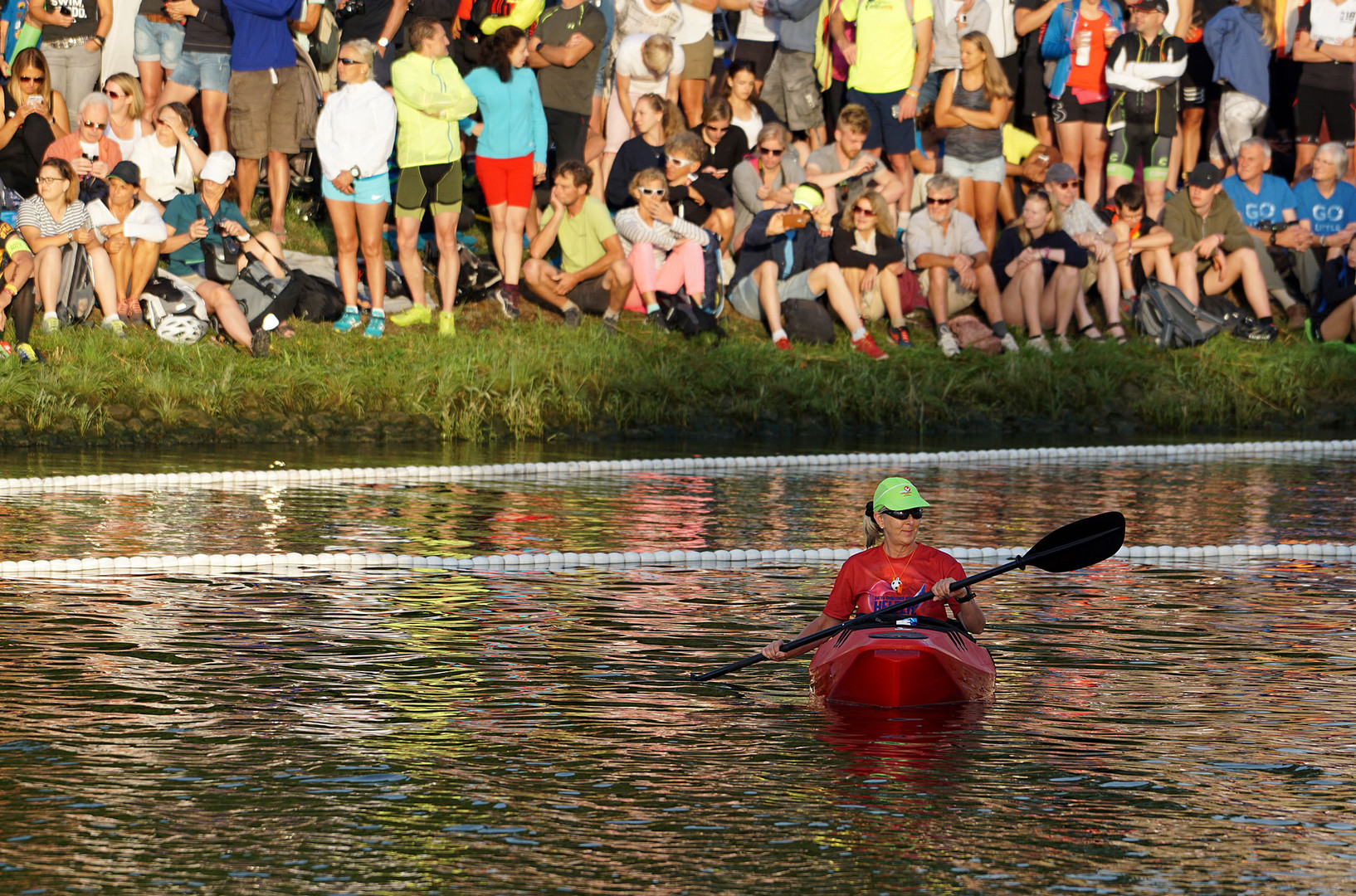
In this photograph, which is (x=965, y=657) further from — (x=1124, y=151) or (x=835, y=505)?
(x=1124, y=151)

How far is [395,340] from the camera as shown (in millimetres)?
17734

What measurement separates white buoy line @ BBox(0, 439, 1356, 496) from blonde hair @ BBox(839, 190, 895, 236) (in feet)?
8.88

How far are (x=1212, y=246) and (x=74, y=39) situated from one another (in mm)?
10715

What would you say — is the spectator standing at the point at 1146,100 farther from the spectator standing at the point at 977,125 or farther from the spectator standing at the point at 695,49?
the spectator standing at the point at 695,49

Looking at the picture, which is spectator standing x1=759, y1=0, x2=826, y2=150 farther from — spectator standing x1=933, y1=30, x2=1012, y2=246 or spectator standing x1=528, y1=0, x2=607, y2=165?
spectator standing x1=528, y1=0, x2=607, y2=165

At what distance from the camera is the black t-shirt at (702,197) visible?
18578 mm

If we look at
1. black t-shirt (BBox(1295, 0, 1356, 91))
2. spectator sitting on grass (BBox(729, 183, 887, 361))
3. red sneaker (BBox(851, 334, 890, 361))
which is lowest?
red sneaker (BBox(851, 334, 890, 361))

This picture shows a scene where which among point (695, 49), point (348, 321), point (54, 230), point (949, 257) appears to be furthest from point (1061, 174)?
point (54, 230)

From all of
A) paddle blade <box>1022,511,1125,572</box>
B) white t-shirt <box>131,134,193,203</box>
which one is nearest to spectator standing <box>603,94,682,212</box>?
white t-shirt <box>131,134,193,203</box>

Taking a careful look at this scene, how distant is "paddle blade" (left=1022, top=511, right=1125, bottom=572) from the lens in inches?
356

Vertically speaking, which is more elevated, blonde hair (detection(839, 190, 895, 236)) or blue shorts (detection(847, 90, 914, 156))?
blue shorts (detection(847, 90, 914, 156))

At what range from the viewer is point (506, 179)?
18094 mm

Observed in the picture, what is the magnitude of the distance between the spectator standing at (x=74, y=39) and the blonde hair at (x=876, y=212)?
265 inches

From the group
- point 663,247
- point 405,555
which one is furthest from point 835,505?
point 663,247
